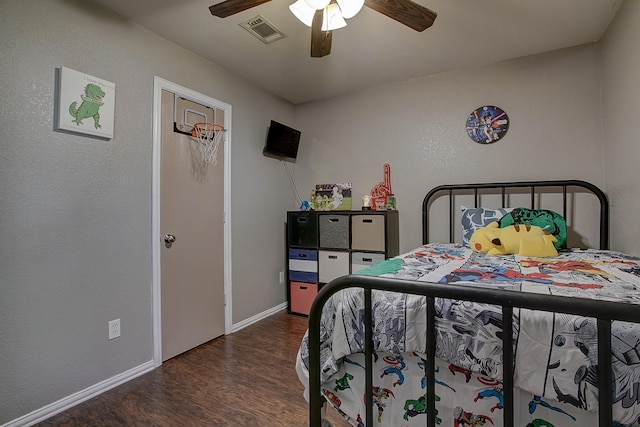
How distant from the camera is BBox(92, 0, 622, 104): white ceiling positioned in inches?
75.9

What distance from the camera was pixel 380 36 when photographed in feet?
7.32

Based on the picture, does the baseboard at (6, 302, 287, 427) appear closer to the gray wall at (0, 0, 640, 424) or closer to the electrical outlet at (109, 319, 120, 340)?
the gray wall at (0, 0, 640, 424)

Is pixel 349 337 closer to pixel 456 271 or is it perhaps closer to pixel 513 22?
pixel 456 271

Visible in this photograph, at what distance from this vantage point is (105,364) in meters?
1.88

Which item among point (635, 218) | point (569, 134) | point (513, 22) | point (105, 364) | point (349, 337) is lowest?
point (105, 364)

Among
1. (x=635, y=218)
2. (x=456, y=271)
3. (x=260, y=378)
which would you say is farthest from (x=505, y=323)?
(x=635, y=218)

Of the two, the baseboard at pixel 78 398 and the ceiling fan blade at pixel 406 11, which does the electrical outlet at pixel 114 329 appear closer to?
the baseboard at pixel 78 398

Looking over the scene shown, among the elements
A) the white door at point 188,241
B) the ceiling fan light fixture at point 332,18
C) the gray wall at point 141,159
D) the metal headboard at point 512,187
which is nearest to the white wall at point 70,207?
the gray wall at point 141,159

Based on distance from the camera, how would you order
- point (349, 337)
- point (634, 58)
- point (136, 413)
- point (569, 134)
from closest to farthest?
point (349, 337), point (136, 413), point (634, 58), point (569, 134)

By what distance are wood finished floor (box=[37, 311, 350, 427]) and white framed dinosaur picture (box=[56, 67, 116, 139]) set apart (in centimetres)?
153

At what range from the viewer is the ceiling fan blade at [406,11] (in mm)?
1549

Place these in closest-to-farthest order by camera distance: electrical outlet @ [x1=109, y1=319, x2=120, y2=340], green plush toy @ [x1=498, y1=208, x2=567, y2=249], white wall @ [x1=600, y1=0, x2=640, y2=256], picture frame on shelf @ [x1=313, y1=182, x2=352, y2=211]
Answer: white wall @ [x1=600, y1=0, x2=640, y2=256]
electrical outlet @ [x1=109, y1=319, x2=120, y2=340]
green plush toy @ [x1=498, y1=208, x2=567, y2=249]
picture frame on shelf @ [x1=313, y1=182, x2=352, y2=211]

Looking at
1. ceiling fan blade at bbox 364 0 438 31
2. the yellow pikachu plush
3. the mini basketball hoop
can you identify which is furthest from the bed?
the mini basketball hoop

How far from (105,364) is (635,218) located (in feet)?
10.8
